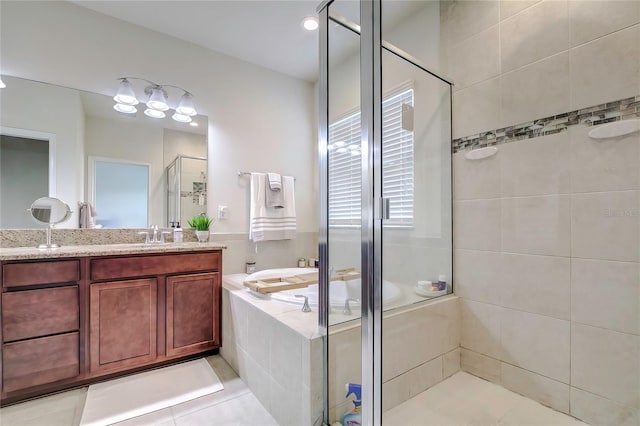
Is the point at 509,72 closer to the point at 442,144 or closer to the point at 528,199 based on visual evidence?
the point at 442,144

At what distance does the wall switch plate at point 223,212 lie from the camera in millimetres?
2684

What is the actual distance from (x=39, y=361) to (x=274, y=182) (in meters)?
2.02

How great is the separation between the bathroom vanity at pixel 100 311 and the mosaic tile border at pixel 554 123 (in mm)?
1944

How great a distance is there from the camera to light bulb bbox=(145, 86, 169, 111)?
7.84 feet

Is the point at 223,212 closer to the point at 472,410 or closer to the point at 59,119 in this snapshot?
the point at 59,119

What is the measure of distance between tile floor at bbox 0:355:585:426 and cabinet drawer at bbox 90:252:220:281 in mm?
714

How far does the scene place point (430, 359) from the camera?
1.66 metres

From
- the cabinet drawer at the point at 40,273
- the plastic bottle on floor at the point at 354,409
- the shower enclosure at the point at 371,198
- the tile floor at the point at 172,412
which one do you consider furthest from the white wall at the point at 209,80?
the plastic bottle on floor at the point at 354,409

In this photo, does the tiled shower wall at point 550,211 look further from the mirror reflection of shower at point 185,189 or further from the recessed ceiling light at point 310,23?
the mirror reflection of shower at point 185,189

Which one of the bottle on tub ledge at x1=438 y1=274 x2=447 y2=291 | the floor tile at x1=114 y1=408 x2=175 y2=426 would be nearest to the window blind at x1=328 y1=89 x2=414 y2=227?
the bottle on tub ledge at x1=438 y1=274 x2=447 y2=291

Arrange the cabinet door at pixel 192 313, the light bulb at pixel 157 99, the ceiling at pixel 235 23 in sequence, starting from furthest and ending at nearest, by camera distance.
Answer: the light bulb at pixel 157 99 → the ceiling at pixel 235 23 → the cabinet door at pixel 192 313

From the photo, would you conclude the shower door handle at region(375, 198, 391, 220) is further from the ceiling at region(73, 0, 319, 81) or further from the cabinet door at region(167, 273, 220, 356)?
the ceiling at region(73, 0, 319, 81)

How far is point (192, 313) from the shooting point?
211 cm

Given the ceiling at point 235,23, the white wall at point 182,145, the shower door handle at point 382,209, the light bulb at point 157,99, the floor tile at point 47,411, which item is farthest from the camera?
the white wall at point 182,145
